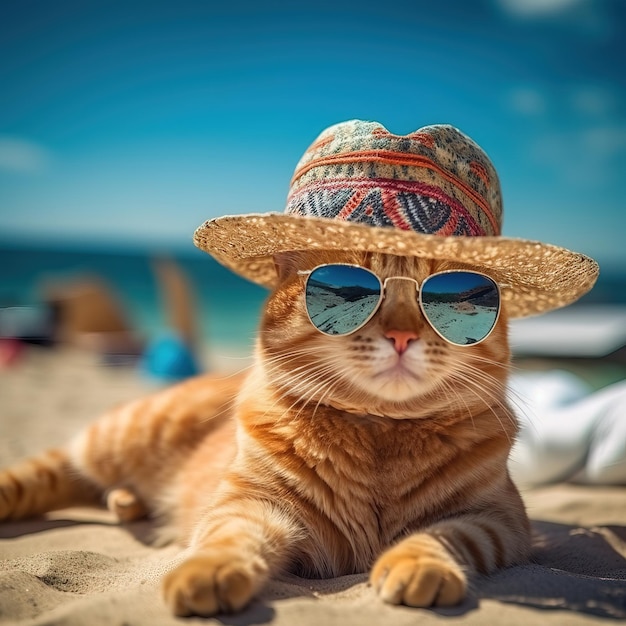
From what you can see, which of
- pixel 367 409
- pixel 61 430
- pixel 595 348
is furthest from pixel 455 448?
pixel 595 348

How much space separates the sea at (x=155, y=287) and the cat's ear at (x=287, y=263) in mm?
8015

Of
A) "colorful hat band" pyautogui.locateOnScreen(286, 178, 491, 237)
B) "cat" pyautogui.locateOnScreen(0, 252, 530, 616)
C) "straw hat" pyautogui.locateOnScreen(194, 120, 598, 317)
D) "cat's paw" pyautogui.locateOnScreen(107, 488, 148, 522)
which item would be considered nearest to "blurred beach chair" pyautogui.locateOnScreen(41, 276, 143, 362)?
"cat's paw" pyautogui.locateOnScreen(107, 488, 148, 522)

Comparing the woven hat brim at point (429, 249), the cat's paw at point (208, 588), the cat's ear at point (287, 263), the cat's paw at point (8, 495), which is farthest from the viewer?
the cat's paw at point (8, 495)

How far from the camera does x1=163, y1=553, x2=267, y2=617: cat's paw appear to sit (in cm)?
133

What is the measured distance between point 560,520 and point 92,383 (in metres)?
4.81

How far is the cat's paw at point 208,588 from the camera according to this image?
1.33 m

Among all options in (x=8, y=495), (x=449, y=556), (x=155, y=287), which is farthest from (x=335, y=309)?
(x=155, y=287)

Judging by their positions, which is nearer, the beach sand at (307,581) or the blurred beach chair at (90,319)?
the beach sand at (307,581)

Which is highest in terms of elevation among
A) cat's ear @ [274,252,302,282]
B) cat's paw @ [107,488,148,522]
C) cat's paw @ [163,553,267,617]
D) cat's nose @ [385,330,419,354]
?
cat's ear @ [274,252,302,282]

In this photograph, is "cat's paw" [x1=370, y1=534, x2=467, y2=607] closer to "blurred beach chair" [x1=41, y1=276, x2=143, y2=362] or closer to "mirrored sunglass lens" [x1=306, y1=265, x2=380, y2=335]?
"mirrored sunglass lens" [x1=306, y1=265, x2=380, y2=335]

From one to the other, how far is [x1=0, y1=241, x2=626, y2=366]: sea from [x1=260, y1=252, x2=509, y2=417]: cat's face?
8171 mm

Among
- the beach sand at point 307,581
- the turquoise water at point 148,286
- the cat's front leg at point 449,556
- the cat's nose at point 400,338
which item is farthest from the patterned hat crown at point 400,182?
the turquoise water at point 148,286

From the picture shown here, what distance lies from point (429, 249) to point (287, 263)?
56cm

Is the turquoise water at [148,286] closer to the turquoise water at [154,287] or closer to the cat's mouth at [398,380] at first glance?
the turquoise water at [154,287]
